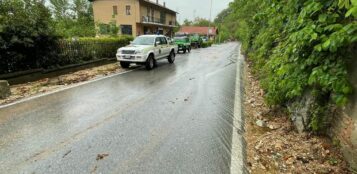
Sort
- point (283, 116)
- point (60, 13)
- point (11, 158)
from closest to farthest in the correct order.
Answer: point (11, 158) → point (283, 116) → point (60, 13)

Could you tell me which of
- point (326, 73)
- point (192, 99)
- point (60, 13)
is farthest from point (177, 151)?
point (60, 13)

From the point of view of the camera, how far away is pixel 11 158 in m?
3.62

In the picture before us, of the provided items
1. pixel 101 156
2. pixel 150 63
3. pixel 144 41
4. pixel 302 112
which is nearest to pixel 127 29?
pixel 144 41

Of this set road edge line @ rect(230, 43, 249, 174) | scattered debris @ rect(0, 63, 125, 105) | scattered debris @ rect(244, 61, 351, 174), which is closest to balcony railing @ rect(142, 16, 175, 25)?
scattered debris @ rect(0, 63, 125, 105)

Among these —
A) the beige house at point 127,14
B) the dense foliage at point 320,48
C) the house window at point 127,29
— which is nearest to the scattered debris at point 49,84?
the dense foliage at point 320,48

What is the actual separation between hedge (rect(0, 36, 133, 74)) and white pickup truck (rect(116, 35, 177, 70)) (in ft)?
6.50

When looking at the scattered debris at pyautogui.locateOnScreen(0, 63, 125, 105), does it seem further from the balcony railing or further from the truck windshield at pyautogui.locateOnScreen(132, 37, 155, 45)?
the balcony railing

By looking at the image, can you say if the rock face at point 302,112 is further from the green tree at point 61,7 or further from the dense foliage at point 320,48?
the green tree at point 61,7

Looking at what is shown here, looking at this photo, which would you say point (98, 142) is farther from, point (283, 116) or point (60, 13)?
point (60, 13)

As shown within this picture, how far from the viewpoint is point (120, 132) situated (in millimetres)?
4539

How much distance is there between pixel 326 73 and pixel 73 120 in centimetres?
484

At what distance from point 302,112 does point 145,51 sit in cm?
925

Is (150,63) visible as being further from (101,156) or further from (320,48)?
(320,48)

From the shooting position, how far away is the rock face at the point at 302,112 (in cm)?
401
